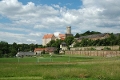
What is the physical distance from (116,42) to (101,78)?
3378 inches

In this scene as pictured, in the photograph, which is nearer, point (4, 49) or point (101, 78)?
point (101, 78)

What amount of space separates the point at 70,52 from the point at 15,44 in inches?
2123

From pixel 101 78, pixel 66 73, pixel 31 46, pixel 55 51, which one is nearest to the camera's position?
pixel 101 78

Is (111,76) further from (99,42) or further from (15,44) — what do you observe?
(15,44)

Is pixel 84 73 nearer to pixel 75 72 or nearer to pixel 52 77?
pixel 75 72

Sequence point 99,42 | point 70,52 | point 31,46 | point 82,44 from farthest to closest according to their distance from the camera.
A: point 31,46 < point 82,44 < point 70,52 < point 99,42

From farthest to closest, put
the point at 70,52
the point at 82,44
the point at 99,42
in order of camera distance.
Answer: the point at 82,44 < the point at 70,52 < the point at 99,42

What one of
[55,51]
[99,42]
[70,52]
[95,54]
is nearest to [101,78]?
[95,54]

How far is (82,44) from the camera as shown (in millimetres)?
133500

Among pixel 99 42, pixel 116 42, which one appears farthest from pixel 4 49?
pixel 116 42

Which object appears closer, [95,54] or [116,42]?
[95,54]

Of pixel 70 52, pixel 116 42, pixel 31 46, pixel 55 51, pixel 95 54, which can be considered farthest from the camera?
pixel 31 46

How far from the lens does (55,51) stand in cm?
15475

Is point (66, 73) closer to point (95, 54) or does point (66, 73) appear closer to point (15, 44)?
point (95, 54)
